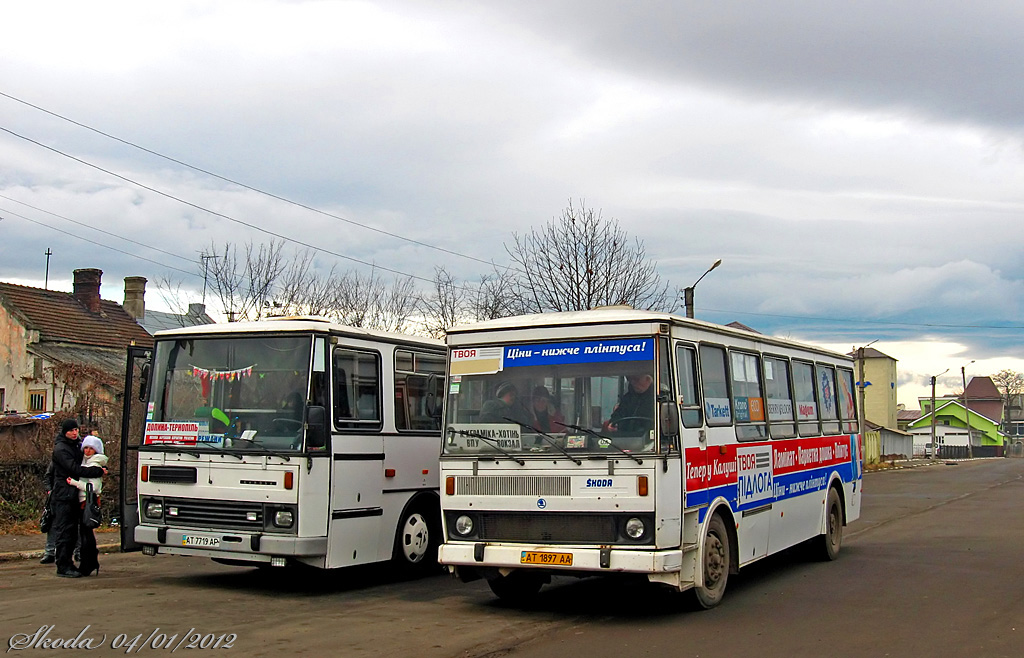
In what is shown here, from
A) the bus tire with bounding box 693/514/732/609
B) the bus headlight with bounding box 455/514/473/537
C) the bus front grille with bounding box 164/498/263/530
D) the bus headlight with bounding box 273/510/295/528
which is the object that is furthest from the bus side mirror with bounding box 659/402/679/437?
the bus front grille with bounding box 164/498/263/530

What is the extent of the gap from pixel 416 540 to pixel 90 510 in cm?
372

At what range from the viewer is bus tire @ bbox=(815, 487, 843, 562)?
14008mm

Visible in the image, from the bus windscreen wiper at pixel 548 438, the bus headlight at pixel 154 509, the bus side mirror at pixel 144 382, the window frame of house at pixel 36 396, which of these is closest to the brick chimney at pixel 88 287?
the window frame of house at pixel 36 396

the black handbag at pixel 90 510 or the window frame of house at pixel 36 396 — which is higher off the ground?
the window frame of house at pixel 36 396

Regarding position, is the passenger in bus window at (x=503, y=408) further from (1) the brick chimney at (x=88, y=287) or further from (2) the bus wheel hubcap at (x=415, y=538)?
(1) the brick chimney at (x=88, y=287)

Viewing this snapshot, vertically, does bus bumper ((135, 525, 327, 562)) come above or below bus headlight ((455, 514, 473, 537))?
below

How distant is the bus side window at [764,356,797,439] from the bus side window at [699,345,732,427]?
151 centimetres

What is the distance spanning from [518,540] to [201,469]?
3736 mm

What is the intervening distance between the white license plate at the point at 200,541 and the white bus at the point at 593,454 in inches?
106

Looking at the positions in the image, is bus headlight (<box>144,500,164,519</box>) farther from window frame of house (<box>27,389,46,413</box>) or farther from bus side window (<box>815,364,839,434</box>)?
window frame of house (<box>27,389,46,413</box>)

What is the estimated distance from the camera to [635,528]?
8883 mm

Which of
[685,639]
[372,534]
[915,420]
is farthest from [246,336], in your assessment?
[915,420]

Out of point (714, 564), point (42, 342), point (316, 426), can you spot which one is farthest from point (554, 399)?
point (42, 342)

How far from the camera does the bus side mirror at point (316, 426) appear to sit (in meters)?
10.3
